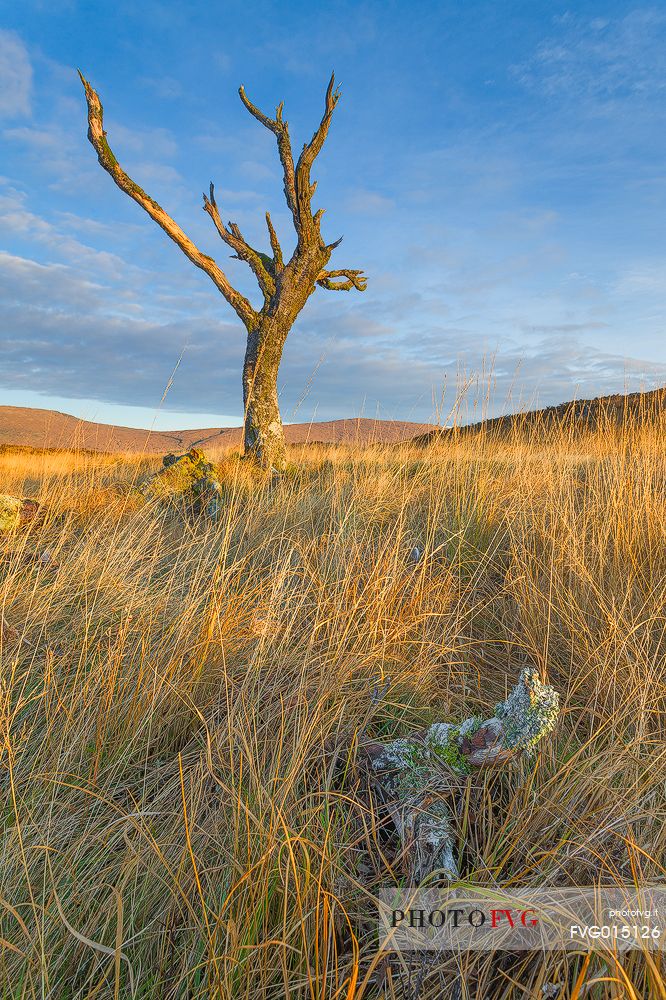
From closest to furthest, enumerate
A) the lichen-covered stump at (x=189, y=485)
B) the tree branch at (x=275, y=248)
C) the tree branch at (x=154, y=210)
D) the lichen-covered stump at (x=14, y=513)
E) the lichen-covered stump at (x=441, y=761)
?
the lichen-covered stump at (x=441, y=761) < the lichen-covered stump at (x=14, y=513) < the lichen-covered stump at (x=189, y=485) < the tree branch at (x=154, y=210) < the tree branch at (x=275, y=248)

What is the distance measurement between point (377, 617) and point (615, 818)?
1131 mm

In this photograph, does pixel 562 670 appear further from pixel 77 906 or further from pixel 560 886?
pixel 77 906

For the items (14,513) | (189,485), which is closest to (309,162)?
(189,485)

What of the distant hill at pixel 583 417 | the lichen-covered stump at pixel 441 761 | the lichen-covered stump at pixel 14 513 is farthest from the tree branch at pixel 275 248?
the lichen-covered stump at pixel 441 761

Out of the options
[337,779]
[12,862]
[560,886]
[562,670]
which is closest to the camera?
[560,886]

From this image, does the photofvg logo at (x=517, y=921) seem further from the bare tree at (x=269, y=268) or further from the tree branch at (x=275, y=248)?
the tree branch at (x=275, y=248)

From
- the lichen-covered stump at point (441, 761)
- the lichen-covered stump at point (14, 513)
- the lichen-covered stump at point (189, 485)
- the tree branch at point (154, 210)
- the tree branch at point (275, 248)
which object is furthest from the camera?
the tree branch at point (275, 248)

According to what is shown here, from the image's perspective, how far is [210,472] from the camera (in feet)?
18.7

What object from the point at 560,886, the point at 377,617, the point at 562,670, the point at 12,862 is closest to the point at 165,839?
the point at 12,862

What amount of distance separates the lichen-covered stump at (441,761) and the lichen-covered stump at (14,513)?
3.54m

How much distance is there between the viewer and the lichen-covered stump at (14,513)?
3949mm

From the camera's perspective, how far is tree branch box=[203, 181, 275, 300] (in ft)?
27.1

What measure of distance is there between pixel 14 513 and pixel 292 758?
3.61 metres

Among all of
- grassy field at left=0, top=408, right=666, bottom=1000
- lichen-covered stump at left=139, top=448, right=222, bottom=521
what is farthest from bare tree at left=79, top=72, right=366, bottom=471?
grassy field at left=0, top=408, right=666, bottom=1000
